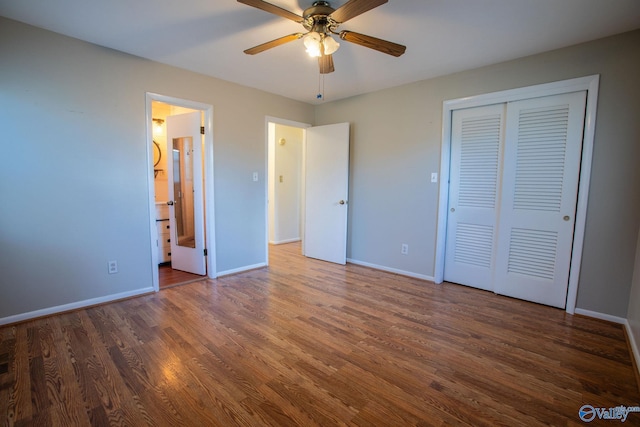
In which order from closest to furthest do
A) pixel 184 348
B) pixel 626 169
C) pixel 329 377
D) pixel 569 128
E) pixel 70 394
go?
pixel 70 394, pixel 329 377, pixel 184 348, pixel 626 169, pixel 569 128

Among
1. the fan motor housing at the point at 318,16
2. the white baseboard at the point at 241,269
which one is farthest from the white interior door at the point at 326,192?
the fan motor housing at the point at 318,16

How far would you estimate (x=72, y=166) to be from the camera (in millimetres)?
2547

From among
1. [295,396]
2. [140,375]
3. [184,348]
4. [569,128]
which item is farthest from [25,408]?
[569,128]

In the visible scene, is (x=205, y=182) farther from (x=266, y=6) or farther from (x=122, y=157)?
(x=266, y=6)

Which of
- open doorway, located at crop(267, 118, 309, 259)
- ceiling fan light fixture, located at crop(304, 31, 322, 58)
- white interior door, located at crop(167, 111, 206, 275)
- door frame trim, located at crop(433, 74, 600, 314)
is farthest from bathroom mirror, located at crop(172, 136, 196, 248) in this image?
door frame trim, located at crop(433, 74, 600, 314)

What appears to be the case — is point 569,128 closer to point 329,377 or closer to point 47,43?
point 329,377

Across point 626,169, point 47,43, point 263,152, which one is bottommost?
point 626,169

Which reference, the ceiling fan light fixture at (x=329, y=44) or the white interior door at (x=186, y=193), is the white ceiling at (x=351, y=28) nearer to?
the ceiling fan light fixture at (x=329, y=44)

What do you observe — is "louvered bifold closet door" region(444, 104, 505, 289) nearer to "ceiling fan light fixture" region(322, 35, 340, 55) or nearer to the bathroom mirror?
"ceiling fan light fixture" region(322, 35, 340, 55)

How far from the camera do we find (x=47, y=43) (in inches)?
93.4

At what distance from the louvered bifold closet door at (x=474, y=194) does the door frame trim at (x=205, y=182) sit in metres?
2.86

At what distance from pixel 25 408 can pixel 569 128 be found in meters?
4.39

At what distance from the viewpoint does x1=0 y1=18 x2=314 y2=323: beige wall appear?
2299mm

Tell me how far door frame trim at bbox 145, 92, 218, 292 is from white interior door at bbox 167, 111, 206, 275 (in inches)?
4.0
